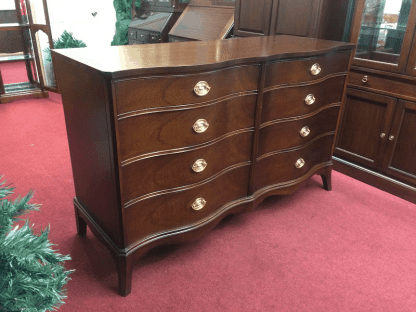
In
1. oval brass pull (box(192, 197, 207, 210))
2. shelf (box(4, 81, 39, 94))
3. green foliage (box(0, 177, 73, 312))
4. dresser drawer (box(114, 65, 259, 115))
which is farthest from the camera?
shelf (box(4, 81, 39, 94))

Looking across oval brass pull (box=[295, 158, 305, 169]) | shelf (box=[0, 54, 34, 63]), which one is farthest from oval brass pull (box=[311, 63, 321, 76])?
shelf (box=[0, 54, 34, 63])

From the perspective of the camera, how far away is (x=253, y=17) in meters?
2.99

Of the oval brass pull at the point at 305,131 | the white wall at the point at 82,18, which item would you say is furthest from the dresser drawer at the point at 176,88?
the white wall at the point at 82,18

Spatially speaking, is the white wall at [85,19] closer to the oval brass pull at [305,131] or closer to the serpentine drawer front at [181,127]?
the serpentine drawer front at [181,127]

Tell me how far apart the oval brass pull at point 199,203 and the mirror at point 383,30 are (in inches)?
64.9

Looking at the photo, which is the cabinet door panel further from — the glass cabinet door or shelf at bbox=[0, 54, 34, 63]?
shelf at bbox=[0, 54, 34, 63]

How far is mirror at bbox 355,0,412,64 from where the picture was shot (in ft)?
7.44

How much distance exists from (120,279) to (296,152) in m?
1.26

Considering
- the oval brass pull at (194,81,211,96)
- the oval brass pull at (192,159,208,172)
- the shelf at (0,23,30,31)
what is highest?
the shelf at (0,23,30,31)

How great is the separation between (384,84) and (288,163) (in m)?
0.94

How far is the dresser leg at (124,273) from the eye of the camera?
1516 mm

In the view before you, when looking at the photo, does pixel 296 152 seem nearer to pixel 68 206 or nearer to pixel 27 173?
pixel 68 206

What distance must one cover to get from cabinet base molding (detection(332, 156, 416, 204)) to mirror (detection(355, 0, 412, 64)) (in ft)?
2.66

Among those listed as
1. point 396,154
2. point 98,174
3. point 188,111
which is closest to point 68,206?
point 98,174
